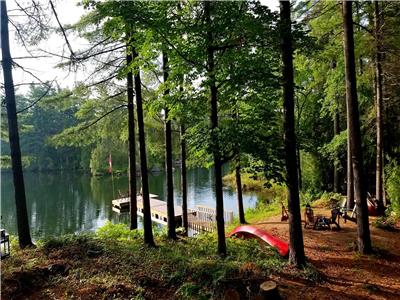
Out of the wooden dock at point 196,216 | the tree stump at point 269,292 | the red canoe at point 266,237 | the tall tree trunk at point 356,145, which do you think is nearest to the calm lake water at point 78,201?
the wooden dock at point 196,216

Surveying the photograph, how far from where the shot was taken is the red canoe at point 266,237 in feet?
22.0

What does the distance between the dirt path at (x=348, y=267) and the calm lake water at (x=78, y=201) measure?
12989mm

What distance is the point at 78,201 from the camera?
28312 mm

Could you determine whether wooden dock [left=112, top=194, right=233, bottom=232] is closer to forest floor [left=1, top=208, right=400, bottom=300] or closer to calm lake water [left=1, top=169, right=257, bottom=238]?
calm lake water [left=1, top=169, right=257, bottom=238]

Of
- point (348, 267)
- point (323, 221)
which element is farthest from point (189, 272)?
point (323, 221)

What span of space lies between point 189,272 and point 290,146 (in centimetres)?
275

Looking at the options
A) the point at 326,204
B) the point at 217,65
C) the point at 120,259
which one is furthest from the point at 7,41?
the point at 326,204

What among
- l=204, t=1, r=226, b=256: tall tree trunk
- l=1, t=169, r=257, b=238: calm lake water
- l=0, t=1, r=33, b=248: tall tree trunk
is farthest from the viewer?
l=1, t=169, r=257, b=238: calm lake water

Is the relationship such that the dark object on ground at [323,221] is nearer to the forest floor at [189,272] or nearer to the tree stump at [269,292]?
the forest floor at [189,272]

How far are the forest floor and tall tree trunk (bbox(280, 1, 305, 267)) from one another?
406mm

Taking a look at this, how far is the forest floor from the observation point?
473 cm

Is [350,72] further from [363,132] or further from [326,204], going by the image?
[363,132]

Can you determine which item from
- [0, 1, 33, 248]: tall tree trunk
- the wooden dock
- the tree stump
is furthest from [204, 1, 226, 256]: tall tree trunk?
the wooden dock

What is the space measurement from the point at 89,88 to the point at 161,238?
515 centimetres
